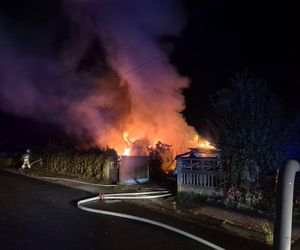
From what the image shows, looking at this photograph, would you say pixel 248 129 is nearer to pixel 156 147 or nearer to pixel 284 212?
pixel 284 212

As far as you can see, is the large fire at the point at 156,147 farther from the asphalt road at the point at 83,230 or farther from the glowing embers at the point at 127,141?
the asphalt road at the point at 83,230

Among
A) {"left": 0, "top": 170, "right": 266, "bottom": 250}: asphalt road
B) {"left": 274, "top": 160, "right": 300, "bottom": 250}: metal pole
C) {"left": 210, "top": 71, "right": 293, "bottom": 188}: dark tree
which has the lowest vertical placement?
{"left": 0, "top": 170, "right": 266, "bottom": 250}: asphalt road

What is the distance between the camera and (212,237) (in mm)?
6352

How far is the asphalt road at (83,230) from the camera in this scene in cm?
566

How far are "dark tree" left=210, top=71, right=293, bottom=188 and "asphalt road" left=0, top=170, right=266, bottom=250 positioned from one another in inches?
118

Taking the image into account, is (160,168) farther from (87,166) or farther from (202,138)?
(202,138)

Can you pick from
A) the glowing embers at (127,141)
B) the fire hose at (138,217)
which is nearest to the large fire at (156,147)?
the glowing embers at (127,141)

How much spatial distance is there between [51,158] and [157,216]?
11.8 metres

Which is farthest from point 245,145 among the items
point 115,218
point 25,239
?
point 25,239

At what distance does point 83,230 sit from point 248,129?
5.42 m

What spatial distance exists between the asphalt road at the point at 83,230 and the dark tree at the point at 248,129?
300 centimetres

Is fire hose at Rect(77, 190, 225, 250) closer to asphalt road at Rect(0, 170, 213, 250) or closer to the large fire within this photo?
asphalt road at Rect(0, 170, 213, 250)

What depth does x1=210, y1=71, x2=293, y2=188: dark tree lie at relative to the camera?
9406mm

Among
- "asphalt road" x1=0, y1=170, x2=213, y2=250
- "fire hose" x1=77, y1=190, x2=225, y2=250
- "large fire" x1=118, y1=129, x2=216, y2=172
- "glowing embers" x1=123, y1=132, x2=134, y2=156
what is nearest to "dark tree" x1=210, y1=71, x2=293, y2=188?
"fire hose" x1=77, y1=190, x2=225, y2=250
